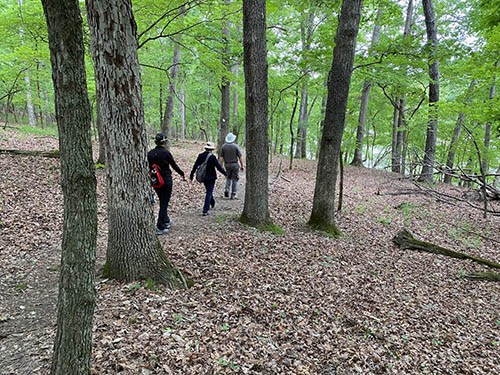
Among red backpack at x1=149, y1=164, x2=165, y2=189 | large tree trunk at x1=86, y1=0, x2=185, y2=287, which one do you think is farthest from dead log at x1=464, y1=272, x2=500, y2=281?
red backpack at x1=149, y1=164, x2=165, y2=189

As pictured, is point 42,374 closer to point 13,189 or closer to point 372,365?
point 372,365

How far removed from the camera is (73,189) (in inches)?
74.2

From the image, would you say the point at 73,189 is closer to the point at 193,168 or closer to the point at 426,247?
the point at 193,168

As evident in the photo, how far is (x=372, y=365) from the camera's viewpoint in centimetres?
319

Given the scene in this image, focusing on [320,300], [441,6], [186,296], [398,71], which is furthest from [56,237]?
[441,6]

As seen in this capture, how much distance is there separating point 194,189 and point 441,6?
730 inches

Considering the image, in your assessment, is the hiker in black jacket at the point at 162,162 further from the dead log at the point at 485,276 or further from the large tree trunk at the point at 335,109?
the dead log at the point at 485,276

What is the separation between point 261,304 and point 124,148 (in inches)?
112

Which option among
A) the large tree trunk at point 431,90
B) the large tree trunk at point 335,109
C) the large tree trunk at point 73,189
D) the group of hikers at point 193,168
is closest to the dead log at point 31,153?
the group of hikers at point 193,168

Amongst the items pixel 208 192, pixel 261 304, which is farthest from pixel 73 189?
pixel 208 192

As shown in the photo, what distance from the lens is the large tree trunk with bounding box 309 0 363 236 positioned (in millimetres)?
5930

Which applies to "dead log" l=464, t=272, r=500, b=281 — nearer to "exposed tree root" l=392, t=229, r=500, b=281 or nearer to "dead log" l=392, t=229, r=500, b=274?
"exposed tree root" l=392, t=229, r=500, b=281

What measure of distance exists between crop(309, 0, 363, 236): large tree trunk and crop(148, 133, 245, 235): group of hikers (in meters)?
2.63

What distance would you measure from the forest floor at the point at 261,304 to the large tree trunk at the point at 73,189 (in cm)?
80
